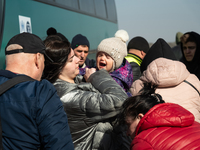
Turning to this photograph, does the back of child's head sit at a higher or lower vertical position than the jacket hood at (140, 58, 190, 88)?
lower

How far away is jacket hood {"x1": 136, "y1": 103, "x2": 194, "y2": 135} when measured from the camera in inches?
63.7

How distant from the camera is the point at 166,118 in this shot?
64.0 inches

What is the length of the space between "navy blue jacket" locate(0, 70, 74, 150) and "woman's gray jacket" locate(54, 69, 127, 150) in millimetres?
392

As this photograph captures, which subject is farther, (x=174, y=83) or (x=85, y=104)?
(x=174, y=83)

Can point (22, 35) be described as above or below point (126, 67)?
above

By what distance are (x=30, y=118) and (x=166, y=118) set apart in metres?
0.88

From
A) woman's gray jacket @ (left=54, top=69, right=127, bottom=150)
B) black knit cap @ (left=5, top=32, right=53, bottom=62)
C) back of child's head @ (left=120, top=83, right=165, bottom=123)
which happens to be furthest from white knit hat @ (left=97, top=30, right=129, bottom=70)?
black knit cap @ (left=5, top=32, right=53, bottom=62)

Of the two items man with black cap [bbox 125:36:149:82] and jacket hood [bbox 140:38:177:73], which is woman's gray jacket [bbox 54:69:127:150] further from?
man with black cap [bbox 125:36:149:82]

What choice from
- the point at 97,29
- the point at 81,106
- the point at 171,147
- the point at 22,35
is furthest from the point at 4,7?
the point at 97,29

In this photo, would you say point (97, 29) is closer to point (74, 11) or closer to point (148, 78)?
point (74, 11)

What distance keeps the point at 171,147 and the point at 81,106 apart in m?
0.80

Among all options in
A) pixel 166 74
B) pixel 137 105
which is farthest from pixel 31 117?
pixel 166 74

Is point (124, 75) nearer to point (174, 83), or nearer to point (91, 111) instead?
point (174, 83)

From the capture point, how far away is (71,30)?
21.8 ft
